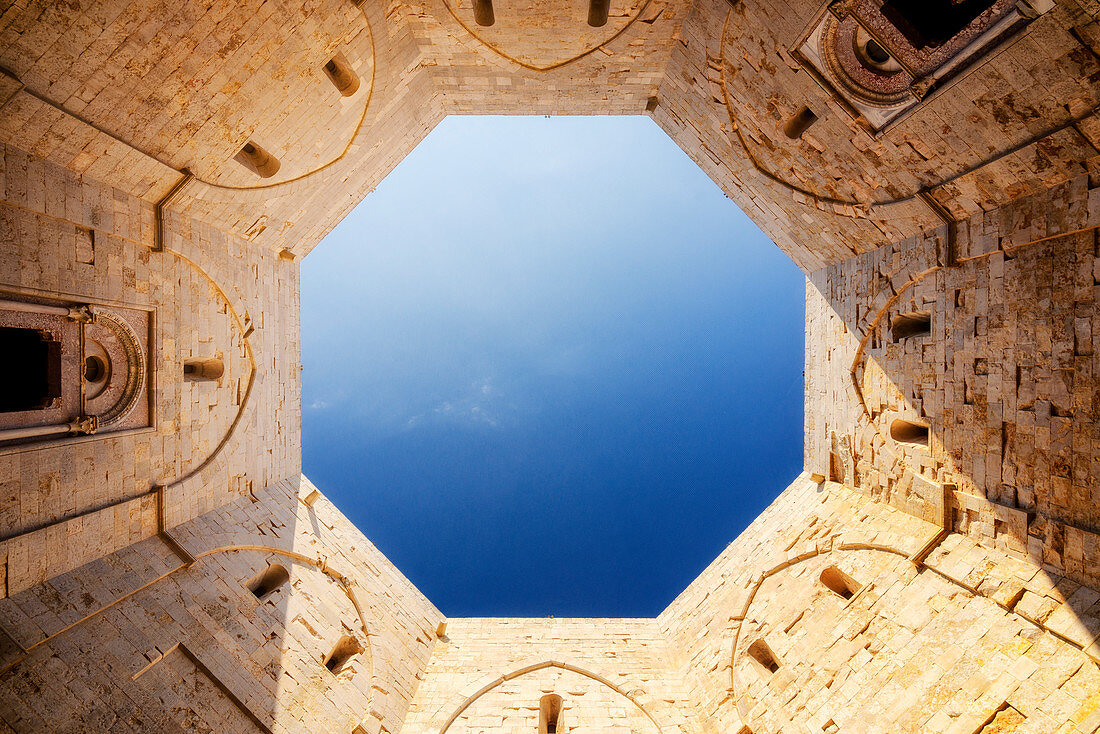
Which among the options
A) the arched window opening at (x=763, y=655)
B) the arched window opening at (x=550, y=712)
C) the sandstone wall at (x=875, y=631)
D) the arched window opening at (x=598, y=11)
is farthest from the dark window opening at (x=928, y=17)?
the arched window opening at (x=550, y=712)

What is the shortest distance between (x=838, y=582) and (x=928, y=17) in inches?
301

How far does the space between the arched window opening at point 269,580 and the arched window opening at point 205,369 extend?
3155mm

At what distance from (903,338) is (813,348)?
7.52ft

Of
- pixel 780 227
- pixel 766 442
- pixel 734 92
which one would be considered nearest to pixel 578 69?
pixel 734 92

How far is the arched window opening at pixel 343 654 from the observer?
24.8 ft

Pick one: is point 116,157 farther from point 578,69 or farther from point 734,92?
point 734,92

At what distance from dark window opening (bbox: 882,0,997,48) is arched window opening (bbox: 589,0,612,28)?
3539 millimetres

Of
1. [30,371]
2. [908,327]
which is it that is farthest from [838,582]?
[30,371]

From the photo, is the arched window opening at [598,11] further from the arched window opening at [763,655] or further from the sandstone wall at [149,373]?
the arched window opening at [763,655]

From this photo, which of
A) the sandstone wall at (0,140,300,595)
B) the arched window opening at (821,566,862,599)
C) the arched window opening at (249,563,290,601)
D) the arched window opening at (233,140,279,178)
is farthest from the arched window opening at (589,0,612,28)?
the arched window opening at (249,563,290,601)

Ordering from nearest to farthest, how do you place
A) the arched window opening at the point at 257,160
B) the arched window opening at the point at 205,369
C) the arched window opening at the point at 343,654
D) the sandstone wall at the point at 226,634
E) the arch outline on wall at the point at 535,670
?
the sandstone wall at the point at 226,634 < the arched window opening at the point at 257,160 < the arched window opening at the point at 205,369 < the arched window opening at the point at 343,654 < the arch outline on wall at the point at 535,670

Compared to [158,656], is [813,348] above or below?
above

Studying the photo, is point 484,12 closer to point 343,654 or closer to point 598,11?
point 598,11

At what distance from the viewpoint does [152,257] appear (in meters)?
6.09
